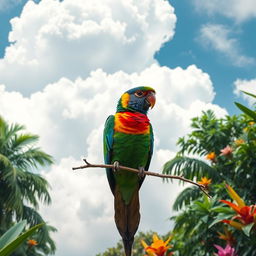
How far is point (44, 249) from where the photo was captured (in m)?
14.1

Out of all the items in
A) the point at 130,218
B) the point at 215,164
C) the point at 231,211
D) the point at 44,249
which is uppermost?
the point at 215,164

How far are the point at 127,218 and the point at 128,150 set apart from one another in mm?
359

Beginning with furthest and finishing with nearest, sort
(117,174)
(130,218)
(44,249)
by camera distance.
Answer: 1. (44,249)
2. (117,174)
3. (130,218)

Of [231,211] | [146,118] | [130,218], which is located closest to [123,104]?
Result: [146,118]

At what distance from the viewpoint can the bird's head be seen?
39.8 inches

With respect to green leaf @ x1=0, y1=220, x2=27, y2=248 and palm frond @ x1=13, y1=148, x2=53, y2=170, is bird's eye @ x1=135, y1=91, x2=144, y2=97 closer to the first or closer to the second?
green leaf @ x1=0, y1=220, x2=27, y2=248

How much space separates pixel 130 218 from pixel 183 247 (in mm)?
7321

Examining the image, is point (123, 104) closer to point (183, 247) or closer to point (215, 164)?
point (183, 247)

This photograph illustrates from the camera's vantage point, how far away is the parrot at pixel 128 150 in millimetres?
796

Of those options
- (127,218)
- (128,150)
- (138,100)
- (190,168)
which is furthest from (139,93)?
(190,168)

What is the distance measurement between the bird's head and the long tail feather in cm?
23

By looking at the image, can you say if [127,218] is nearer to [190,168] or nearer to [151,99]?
[151,99]

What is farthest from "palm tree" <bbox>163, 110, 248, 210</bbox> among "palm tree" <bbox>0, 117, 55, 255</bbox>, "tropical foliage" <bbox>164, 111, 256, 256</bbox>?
"palm tree" <bbox>0, 117, 55, 255</bbox>

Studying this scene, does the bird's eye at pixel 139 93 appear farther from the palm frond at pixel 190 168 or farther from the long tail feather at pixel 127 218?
the palm frond at pixel 190 168
